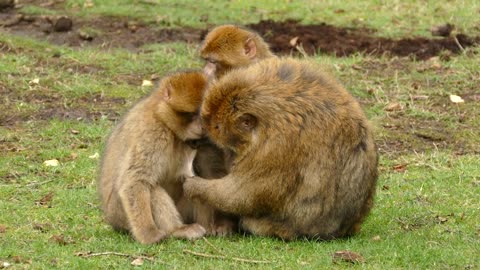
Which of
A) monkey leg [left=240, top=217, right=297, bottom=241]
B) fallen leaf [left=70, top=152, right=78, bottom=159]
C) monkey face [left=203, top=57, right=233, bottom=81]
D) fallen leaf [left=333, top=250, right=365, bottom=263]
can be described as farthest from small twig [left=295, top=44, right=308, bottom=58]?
fallen leaf [left=333, top=250, right=365, bottom=263]

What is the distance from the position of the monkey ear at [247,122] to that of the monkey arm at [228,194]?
0.33 m

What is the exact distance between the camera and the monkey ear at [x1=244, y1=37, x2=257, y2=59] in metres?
8.53

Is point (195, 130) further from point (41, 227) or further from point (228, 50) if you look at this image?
point (228, 50)

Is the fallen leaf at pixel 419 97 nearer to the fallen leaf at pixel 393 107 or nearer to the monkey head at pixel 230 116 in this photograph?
the fallen leaf at pixel 393 107

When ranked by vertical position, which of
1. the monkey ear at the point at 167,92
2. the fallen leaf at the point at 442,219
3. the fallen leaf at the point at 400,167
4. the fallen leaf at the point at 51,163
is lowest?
the fallen leaf at the point at 51,163

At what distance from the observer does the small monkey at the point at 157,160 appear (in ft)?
21.5

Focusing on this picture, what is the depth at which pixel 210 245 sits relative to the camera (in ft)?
21.5

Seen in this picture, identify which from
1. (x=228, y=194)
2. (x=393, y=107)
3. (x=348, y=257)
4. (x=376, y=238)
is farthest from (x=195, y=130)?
(x=393, y=107)

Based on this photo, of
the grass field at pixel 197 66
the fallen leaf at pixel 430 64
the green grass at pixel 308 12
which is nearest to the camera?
the grass field at pixel 197 66

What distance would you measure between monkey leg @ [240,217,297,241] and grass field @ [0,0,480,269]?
8cm

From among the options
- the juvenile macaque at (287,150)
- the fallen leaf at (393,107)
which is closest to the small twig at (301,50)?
the fallen leaf at (393,107)

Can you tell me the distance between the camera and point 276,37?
13.9 metres

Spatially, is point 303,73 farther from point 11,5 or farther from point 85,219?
point 11,5

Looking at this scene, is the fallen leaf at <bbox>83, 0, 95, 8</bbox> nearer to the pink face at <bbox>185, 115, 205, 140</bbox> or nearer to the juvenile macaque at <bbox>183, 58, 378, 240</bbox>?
the juvenile macaque at <bbox>183, 58, 378, 240</bbox>
